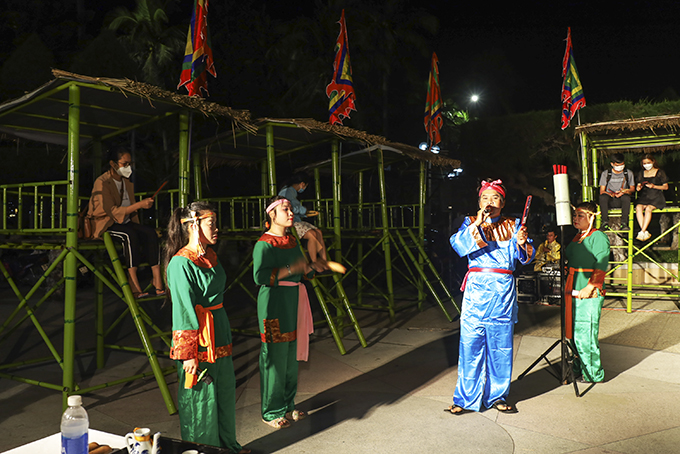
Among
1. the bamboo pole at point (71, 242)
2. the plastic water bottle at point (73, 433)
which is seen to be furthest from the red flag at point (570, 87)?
the plastic water bottle at point (73, 433)

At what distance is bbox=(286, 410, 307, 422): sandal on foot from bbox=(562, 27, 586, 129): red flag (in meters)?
9.16

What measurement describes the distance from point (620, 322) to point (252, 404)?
22.0 feet

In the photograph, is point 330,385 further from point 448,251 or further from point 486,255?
point 448,251

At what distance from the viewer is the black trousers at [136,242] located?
225 inches

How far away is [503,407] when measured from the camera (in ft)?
15.7

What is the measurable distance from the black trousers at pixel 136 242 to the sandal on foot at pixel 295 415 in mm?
2371

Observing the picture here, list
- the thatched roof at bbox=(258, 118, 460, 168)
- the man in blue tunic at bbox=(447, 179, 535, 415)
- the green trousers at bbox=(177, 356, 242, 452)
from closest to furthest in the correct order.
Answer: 1. the green trousers at bbox=(177, 356, 242, 452)
2. the man in blue tunic at bbox=(447, 179, 535, 415)
3. the thatched roof at bbox=(258, 118, 460, 168)

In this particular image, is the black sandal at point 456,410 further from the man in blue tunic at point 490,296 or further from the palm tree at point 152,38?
the palm tree at point 152,38

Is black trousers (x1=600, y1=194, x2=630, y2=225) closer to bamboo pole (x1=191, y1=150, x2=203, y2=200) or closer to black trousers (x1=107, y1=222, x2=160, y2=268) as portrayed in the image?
bamboo pole (x1=191, y1=150, x2=203, y2=200)

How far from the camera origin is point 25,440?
4.39 m

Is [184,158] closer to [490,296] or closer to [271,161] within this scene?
[271,161]

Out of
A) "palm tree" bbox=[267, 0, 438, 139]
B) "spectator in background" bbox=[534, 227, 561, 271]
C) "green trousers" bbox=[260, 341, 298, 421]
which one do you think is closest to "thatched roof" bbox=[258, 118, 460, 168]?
"spectator in background" bbox=[534, 227, 561, 271]

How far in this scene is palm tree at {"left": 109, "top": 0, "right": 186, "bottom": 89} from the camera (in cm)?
2361

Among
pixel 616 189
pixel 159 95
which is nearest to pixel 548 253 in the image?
pixel 616 189
